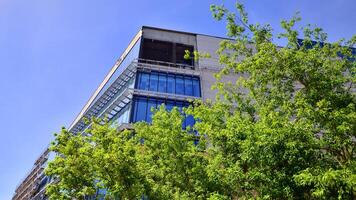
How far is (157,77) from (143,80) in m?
1.64

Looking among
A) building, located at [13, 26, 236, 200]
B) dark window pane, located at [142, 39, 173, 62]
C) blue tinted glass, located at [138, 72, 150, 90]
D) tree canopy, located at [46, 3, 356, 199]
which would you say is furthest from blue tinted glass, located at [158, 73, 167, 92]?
tree canopy, located at [46, 3, 356, 199]

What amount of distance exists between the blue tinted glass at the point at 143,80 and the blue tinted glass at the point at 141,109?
1.64 meters

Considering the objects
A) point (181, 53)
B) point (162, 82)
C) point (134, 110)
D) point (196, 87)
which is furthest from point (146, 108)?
point (181, 53)

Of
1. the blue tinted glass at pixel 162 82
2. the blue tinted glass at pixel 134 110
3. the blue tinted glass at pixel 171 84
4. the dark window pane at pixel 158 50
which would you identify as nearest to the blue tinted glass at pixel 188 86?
the blue tinted glass at pixel 171 84

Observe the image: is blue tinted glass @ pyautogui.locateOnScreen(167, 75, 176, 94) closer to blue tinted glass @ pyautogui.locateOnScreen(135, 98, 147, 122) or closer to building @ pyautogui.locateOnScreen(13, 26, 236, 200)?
building @ pyautogui.locateOnScreen(13, 26, 236, 200)

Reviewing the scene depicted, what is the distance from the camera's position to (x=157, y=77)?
109 ft

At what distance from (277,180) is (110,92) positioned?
95.4ft

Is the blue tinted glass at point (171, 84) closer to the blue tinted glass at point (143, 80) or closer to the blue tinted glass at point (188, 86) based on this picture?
the blue tinted glass at point (188, 86)

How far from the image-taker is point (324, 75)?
1211 centimetres

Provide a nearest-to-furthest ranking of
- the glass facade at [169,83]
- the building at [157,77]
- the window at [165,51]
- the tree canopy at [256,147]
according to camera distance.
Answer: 1. the tree canopy at [256,147]
2. the building at [157,77]
3. the glass facade at [169,83]
4. the window at [165,51]

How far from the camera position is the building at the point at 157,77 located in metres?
30.9

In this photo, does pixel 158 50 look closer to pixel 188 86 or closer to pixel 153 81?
pixel 153 81

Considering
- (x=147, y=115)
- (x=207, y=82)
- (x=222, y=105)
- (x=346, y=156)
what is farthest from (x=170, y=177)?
(x=207, y=82)

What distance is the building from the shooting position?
3094 cm
